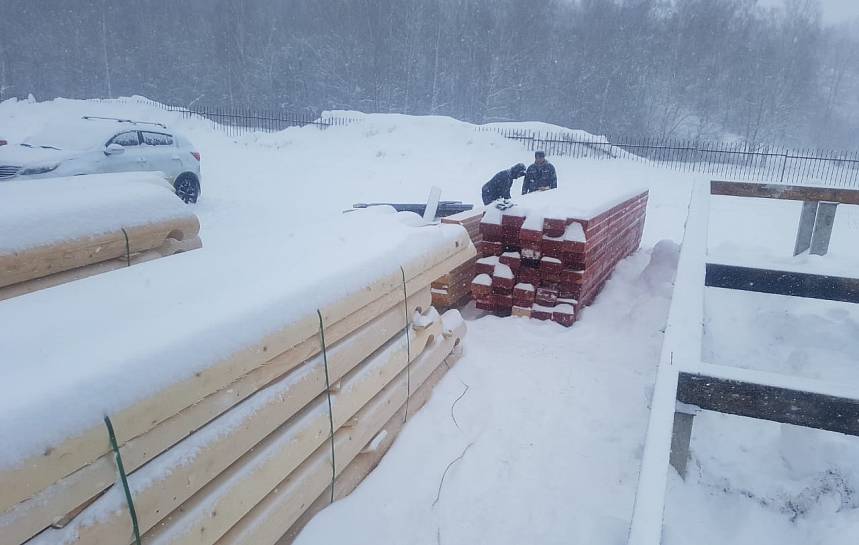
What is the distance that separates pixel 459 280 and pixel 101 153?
24.7ft

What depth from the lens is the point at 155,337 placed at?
187 cm

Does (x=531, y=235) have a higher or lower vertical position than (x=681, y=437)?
higher

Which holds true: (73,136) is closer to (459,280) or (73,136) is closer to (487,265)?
(459,280)

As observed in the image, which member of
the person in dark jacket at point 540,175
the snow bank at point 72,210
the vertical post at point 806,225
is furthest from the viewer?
the person in dark jacket at point 540,175

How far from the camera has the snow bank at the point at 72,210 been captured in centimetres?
336

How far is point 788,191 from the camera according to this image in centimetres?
662

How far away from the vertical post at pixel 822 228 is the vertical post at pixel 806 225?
0.05 m

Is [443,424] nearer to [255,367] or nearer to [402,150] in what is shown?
[255,367]

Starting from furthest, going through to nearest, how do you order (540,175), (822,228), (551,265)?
(540,175)
(822,228)
(551,265)

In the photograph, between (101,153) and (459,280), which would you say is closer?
(459,280)

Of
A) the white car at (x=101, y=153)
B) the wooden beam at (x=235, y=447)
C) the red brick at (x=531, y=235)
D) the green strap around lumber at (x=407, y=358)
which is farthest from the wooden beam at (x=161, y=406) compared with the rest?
the white car at (x=101, y=153)

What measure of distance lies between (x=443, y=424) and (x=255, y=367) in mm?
1940

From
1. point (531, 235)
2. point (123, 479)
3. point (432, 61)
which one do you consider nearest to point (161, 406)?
point (123, 479)

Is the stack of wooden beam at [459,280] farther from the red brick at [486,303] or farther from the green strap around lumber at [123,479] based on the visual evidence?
the green strap around lumber at [123,479]
